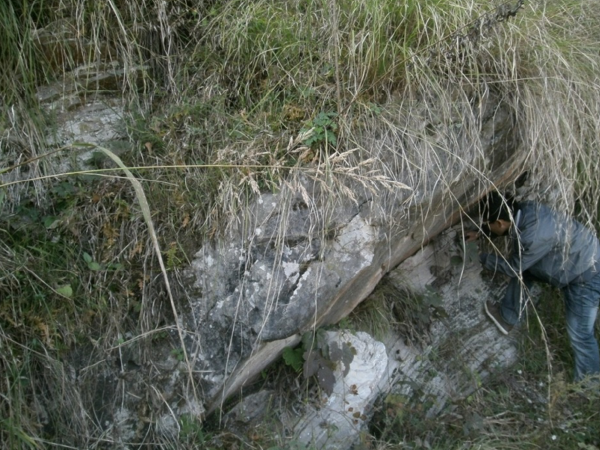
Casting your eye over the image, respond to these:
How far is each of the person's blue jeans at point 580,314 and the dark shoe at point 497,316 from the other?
0.03 m

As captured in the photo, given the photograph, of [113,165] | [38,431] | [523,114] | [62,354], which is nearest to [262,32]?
[113,165]

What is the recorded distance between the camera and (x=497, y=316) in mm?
4008

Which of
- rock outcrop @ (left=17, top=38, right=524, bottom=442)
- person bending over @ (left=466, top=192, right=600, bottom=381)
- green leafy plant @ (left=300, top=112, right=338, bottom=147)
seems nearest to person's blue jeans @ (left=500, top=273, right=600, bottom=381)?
person bending over @ (left=466, top=192, right=600, bottom=381)

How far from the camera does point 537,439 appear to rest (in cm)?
331

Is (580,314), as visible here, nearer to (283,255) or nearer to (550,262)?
(550,262)

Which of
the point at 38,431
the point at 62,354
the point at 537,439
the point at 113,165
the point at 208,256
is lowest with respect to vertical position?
the point at 537,439

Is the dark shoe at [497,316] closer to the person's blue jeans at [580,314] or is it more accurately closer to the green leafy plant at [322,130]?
the person's blue jeans at [580,314]

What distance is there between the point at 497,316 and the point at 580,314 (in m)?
0.47

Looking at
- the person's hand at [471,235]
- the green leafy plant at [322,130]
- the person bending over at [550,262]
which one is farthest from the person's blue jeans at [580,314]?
the green leafy plant at [322,130]

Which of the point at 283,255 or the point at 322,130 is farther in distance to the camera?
the point at 322,130

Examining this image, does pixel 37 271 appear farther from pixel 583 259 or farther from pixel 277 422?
pixel 583 259

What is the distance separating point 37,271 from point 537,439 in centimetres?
250

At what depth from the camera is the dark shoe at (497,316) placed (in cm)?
398

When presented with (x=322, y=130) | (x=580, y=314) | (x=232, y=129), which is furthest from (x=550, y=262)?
(x=232, y=129)
